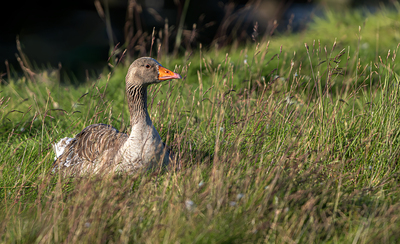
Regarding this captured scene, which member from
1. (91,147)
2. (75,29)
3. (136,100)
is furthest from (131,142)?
(75,29)

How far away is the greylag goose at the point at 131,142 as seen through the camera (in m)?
3.36

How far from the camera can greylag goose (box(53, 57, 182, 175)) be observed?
3.36 meters

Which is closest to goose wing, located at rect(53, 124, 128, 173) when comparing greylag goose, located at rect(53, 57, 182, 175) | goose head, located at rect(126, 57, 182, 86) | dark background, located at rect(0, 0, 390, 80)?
greylag goose, located at rect(53, 57, 182, 175)

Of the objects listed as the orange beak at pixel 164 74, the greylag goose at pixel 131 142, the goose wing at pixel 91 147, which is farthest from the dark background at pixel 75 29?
the orange beak at pixel 164 74

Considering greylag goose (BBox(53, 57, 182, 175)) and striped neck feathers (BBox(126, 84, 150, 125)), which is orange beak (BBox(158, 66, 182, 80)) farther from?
striped neck feathers (BBox(126, 84, 150, 125))

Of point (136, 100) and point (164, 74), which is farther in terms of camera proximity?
point (136, 100)

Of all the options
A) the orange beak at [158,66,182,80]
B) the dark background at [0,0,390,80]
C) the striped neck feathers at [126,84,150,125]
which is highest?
the orange beak at [158,66,182,80]

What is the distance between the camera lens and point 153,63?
12.0ft

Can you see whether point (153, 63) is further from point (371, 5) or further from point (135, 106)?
point (371, 5)

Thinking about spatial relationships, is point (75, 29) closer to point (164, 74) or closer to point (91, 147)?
point (91, 147)

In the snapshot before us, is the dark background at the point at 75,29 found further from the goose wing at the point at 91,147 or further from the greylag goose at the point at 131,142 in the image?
the greylag goose at the point at 131,142

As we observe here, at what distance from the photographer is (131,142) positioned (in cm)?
346

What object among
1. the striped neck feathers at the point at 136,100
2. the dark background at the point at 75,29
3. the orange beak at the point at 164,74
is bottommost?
the dark background at the point at 75,29

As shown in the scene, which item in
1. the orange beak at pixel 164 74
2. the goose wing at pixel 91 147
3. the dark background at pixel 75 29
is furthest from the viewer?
the dark background at pixel 75 29
